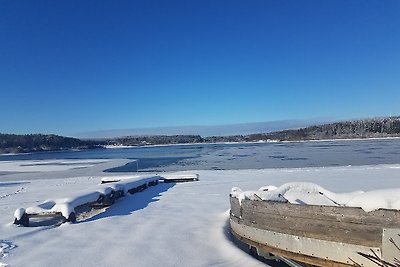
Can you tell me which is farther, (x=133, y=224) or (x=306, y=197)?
(x=133, y=224)

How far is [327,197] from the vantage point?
529 centimetres

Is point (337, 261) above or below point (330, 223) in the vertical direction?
below

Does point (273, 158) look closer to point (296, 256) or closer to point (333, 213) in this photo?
point (296, 256)

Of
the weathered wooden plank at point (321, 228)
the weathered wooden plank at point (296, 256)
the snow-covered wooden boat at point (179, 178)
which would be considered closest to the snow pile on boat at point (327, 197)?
the weathered wooden plank at point (321, 228)

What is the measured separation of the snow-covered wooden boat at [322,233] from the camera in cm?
375

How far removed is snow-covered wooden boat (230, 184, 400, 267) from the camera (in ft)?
12.3

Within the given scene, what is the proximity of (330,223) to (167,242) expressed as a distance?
103 inches

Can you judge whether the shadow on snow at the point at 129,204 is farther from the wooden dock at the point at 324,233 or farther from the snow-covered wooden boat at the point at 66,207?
the wooden dock at the point at 324,233

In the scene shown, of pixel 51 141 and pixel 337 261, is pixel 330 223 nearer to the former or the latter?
pixel 337 261

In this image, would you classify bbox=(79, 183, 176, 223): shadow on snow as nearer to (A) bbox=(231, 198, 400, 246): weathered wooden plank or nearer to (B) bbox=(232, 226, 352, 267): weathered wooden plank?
(B) bbox=(232, 226, 352, 267): weathered wooden plank

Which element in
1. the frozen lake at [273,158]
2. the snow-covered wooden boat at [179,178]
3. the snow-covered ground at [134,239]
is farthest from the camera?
the frozen lake at [273,158]

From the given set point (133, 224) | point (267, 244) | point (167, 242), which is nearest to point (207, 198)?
point (133, 224)

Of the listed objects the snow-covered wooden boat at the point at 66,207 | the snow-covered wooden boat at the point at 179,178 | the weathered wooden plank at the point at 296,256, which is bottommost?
the snow-covered wooden boat at the point at 179,178

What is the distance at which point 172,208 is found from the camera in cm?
891
